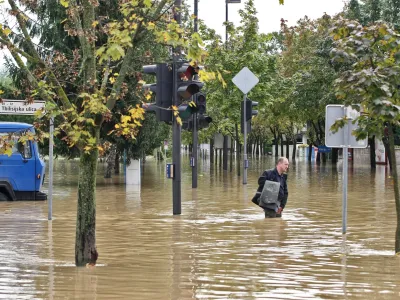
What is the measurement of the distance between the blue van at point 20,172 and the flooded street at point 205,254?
2021mm

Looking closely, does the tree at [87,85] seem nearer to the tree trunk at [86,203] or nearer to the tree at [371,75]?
the tree trunk at [86,203]

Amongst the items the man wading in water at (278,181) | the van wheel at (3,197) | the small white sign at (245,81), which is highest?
the small white sign at (245,81)

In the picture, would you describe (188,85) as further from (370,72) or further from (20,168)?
(20,168)

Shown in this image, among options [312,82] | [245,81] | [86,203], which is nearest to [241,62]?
[245,81]

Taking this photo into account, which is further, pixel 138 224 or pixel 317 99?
pixel 317 99

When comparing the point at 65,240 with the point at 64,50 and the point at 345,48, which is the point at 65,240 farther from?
the point at 64,50

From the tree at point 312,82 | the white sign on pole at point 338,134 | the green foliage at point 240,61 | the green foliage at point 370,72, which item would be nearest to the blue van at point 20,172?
the white sign on pole at point 338,134

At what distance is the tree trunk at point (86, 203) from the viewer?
33.7 ft

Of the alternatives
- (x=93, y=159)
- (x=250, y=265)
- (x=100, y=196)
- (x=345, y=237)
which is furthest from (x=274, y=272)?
(x=100, y=196)

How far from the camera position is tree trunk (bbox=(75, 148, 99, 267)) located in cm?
1028

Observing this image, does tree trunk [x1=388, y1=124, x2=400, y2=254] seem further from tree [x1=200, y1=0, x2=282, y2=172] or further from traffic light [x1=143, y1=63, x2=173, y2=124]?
tree [x1=200, y1=0, x2=282, y2=172]

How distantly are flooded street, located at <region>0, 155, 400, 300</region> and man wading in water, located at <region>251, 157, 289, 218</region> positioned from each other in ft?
0.96

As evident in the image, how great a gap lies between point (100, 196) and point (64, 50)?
771 centimetres

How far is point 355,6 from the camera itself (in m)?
51.7
